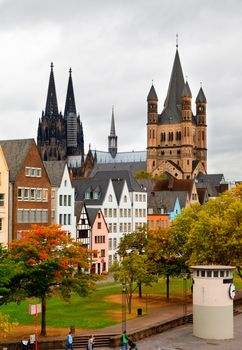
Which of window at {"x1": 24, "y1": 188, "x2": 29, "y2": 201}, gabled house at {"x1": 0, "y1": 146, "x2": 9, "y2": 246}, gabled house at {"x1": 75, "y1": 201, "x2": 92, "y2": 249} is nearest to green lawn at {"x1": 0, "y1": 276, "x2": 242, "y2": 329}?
gabled house at {"x1": 0, "y1": 146, "x2": 9, "y2": 246}

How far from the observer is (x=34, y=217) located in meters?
76.6

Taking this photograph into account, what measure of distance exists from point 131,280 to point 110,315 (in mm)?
4202

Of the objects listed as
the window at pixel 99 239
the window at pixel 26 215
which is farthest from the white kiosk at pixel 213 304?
the window at pixel 99 239

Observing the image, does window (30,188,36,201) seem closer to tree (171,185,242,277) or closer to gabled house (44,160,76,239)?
gabled house (44,160,76,239)

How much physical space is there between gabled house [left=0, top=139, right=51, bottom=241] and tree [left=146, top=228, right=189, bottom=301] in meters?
17.5

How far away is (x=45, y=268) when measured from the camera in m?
44.1

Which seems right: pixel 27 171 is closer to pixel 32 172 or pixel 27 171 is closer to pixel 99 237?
pixel 32 172

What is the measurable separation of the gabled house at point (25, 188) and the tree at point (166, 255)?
17.5 meters

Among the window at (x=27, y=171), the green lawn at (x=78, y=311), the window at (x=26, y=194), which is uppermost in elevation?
the window at (x=27, y=171)

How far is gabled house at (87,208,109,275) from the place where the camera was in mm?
89562

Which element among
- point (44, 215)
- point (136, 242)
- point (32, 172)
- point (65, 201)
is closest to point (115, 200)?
point (65, 201)

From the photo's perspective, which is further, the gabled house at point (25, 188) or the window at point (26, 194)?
the window at point (26, 194)

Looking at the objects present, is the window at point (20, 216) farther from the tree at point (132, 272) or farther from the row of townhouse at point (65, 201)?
the tree at point (132, 272)

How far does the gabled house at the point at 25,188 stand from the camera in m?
73.1
